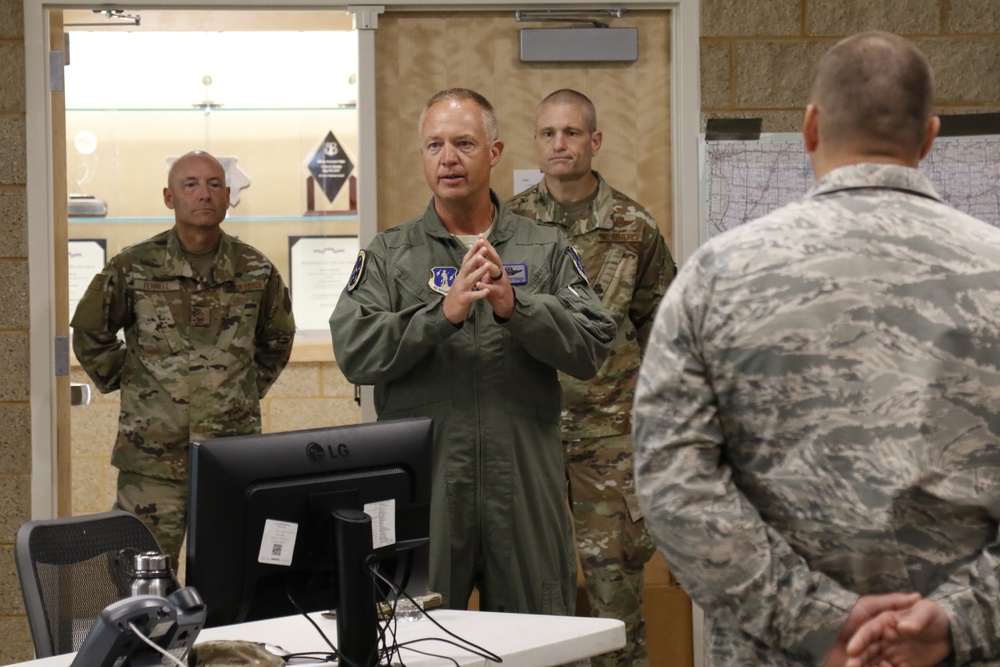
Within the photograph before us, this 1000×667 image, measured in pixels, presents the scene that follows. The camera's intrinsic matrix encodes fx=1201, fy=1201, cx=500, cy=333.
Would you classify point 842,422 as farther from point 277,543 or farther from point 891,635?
point 277,543

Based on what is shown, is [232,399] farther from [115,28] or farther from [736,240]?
[736,240]

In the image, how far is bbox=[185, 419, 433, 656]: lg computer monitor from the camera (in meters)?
1.67

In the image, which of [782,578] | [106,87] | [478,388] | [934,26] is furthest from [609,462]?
[106,87]

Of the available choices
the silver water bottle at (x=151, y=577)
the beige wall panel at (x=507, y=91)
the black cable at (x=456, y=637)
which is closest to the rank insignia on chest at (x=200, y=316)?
the beige wall panel at (x=507, y=91)

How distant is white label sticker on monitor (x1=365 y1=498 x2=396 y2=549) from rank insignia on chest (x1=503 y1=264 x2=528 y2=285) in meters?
1.08

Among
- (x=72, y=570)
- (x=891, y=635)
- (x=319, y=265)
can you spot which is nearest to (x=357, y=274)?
(x=72, y=570)

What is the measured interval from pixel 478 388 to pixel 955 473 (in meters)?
1.36

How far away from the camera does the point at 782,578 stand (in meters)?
1.49

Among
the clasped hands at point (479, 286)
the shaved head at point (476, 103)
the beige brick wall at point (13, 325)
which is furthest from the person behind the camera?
the beige brick wall at point (13, 325)

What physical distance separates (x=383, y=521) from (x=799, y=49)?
2.66 meters

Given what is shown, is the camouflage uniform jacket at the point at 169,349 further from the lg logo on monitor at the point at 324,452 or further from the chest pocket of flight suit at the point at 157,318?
the lg logo on monitor at the point at 324,452

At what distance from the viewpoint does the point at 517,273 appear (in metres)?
2.85

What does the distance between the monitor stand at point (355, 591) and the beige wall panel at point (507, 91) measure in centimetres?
221

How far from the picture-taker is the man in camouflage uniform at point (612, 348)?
3561 millimetres
